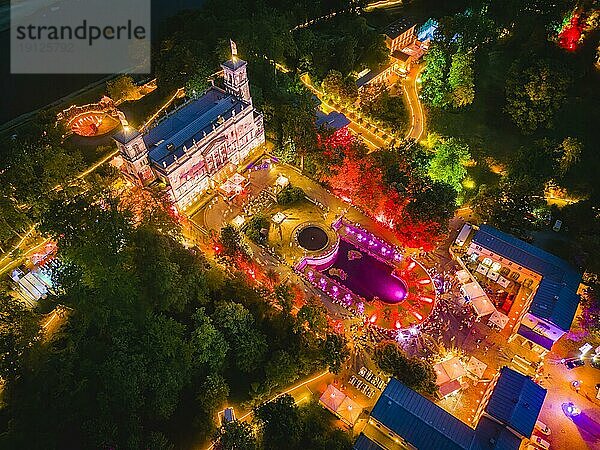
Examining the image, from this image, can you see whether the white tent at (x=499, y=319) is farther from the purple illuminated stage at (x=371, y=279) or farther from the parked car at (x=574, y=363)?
the parked car at (x=574, y=363)

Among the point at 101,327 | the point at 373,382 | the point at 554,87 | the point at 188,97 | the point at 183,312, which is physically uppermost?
the point at 554,87

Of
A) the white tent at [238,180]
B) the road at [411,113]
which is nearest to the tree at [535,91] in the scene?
the road at [411,113]

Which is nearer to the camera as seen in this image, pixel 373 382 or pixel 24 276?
pixel 373 382

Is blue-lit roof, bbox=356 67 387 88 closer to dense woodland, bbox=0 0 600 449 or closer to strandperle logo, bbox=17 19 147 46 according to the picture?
dense woodland, bbox=0 0 600 449

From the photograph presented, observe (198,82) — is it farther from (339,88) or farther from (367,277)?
(367,277)

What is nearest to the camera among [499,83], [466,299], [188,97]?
[466,299]

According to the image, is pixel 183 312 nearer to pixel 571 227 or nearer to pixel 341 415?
pixel 341 415

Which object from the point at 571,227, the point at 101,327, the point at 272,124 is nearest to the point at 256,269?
the point at 101,327
